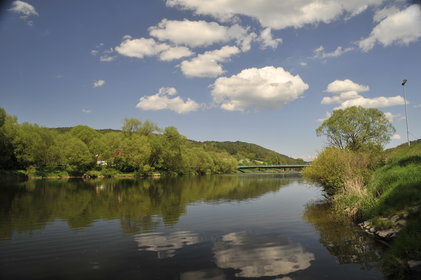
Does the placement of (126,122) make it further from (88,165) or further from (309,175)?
(309,175)

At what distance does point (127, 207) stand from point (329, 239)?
21.2 meters

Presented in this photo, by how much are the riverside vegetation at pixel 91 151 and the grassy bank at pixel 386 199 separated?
83060 mm

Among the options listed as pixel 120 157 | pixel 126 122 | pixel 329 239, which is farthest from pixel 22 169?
pixel 329 239

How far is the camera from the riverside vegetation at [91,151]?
3558 inches

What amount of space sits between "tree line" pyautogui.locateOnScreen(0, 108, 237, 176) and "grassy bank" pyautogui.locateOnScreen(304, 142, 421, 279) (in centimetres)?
8322

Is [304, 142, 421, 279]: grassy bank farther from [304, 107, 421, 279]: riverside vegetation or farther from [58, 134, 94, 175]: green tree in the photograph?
[58, 134, 94, 175]: green tree

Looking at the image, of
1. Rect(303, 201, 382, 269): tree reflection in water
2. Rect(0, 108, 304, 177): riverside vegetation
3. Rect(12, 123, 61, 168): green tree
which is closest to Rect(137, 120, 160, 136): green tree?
Rect(0, 108, 304, 177): riverside vegetation

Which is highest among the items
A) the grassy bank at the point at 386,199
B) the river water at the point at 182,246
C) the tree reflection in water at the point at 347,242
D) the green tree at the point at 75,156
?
the green tree at the point at 75,156

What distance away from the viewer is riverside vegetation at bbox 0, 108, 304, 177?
297 feet

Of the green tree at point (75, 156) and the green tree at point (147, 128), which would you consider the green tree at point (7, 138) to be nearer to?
the green tree at point (75, 156)

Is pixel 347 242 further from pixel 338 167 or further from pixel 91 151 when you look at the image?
pixel 91 151

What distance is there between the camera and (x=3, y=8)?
1155 cm

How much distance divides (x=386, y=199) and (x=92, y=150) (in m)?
109

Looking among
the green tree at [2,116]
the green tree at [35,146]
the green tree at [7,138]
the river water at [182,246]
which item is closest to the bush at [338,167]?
the river water at [182,246]
